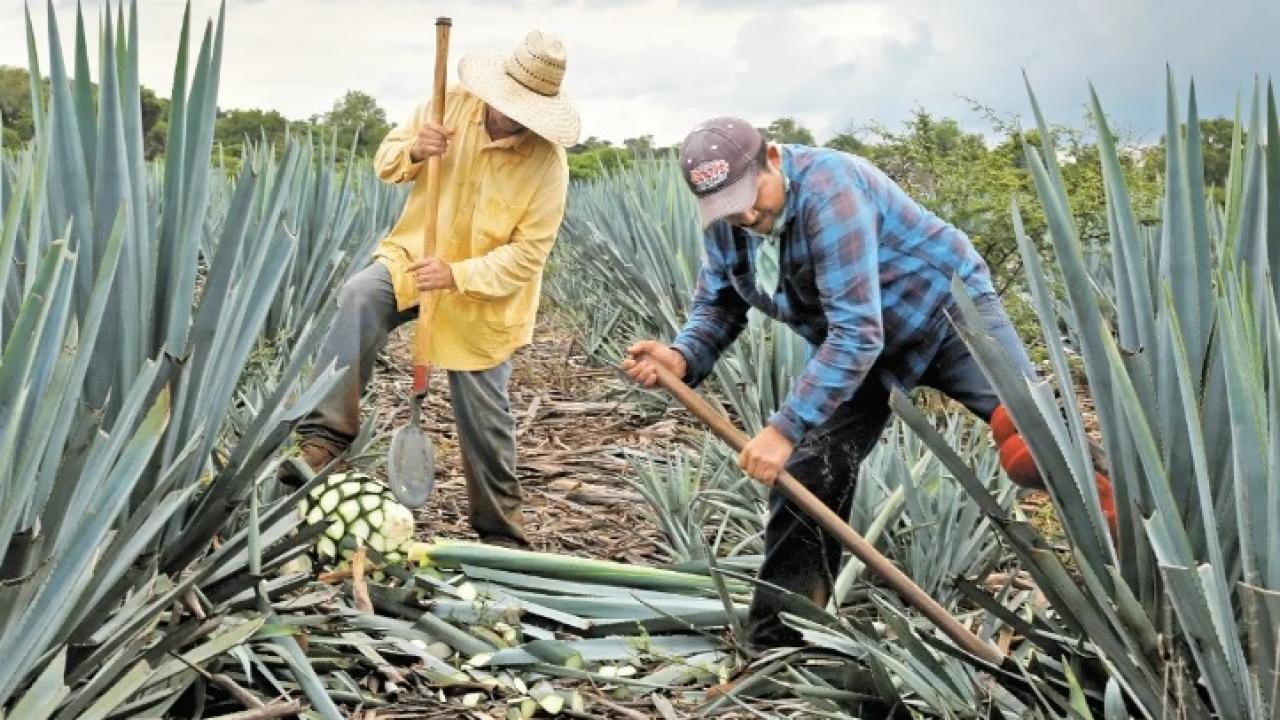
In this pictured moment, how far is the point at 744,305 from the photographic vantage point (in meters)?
3.48

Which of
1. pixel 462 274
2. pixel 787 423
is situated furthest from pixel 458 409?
pixel 787 423

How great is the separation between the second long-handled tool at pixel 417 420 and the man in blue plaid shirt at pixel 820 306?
0.99 metres

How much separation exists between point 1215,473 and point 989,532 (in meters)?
1.64

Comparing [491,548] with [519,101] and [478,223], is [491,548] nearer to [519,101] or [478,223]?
[478,223]

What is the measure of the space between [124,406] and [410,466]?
1.96 metres

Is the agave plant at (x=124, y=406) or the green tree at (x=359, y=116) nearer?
the agave plant at (x=124, y=406)

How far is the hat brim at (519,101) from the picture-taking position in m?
4.02

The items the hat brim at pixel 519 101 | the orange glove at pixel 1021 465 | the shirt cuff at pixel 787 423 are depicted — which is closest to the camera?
the orange glove at pixel 1021 465

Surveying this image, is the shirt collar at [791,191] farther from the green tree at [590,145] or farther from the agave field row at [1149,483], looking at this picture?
the green tree at [590,145]

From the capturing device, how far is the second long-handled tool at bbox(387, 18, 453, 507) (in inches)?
161

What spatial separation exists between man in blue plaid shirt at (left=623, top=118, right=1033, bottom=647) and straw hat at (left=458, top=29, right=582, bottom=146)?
864 mm

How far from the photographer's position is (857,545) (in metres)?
2.87

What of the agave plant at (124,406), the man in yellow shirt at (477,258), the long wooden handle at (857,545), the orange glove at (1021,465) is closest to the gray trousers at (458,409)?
the man in yellow shirt at (477,258)

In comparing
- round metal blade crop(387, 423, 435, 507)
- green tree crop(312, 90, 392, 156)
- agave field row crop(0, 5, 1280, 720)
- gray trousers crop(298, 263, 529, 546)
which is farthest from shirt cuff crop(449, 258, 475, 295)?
green tree crop(312, 90, 392, 156)
